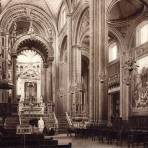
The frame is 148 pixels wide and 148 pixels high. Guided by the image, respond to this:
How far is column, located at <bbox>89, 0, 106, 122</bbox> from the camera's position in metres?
23.2

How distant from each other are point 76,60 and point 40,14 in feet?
37.0

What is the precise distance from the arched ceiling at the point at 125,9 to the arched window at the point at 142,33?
4.25 ft

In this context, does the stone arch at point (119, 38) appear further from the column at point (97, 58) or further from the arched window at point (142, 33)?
the column at point (97, 58)

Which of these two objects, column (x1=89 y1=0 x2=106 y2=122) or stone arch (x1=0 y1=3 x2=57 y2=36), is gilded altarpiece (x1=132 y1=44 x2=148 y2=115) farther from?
stone arch (x1=0 y1=3 x2=57 y2=36)

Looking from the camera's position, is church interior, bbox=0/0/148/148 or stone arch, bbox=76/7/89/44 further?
stone arch, bbox=76/7/89/44

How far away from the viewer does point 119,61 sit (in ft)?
123

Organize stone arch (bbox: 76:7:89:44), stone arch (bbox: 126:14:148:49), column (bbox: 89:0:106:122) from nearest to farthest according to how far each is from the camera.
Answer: column (bbox: 89:0:106:122), stone arch (bbox: 126:14:148:49), stone arch (bbox: 76:7:89:44)

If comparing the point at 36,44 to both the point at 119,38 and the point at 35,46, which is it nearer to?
the point at 35,46

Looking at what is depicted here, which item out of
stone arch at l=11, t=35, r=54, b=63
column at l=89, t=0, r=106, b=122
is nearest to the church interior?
column at l=89, t=0, r=106, b=122

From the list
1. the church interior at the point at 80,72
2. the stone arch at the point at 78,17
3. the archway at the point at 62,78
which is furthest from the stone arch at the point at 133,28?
the archway at the point at 62,78

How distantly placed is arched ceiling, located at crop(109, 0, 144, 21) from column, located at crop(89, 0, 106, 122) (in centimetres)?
798

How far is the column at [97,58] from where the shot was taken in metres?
23.2

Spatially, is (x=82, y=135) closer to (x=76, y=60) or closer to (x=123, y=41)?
(x=76, y=60)

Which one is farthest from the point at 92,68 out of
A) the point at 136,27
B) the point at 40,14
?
the point at 40,14
